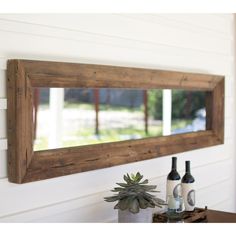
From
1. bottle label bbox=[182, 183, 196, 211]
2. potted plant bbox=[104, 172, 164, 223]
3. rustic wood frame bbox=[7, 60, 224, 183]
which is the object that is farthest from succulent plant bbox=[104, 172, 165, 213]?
bottle label bbox=[182, 183, 196, 211]

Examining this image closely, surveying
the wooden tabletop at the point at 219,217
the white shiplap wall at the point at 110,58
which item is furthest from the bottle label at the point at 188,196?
the white shiplap wall at the point at 110,58

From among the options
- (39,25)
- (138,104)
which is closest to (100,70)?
(39,25)

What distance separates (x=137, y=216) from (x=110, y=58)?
77 centimetres

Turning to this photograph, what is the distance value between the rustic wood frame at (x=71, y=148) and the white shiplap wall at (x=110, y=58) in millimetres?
46

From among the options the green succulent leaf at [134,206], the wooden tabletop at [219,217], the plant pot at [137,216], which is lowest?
the wooden tabletop at [219,217]

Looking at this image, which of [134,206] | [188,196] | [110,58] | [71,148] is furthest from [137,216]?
[110,58]

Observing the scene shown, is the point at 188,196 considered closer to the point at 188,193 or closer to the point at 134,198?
the point at 188,193

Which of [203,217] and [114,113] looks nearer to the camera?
[203,217]

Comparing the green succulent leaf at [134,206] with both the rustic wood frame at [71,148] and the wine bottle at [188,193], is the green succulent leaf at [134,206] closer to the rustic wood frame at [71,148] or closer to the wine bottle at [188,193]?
the rustic wood frame at [71,148]

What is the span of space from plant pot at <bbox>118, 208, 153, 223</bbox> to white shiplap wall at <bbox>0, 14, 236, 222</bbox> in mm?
227

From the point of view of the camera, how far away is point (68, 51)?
1759 mm

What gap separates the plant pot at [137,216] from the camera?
1682mm

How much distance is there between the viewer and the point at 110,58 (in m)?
2.00

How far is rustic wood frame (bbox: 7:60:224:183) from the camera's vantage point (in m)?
1.48
